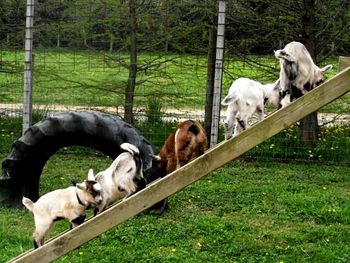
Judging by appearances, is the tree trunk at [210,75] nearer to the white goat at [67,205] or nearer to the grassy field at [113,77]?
the grassy field at [113,77]

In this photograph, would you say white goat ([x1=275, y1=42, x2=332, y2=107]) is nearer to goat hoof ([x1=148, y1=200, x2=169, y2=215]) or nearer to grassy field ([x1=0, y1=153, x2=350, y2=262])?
grassy field ([x1=0, y1=153, x2=350, y2=262])

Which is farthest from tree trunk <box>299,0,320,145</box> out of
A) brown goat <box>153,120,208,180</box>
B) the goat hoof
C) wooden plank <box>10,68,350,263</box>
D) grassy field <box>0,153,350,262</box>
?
wooden plank <box>10,68,350,263</box>

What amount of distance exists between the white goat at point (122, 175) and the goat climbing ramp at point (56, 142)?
147 cm

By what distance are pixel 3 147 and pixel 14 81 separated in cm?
125

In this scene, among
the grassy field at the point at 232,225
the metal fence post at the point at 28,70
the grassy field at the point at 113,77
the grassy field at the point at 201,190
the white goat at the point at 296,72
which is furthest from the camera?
the grassy field at the point at 113,77

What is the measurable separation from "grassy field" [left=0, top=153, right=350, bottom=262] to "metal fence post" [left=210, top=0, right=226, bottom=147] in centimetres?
55

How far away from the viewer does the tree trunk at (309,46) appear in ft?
29.5

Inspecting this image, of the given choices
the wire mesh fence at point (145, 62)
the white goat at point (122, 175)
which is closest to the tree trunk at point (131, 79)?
the wire mesh fence at point (145, 62)

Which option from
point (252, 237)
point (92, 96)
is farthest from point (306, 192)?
point (92, 96)

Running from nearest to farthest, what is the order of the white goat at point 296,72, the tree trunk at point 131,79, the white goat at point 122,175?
the white goat at point 122,175, the white goat at point 296,72, the tree trunk at point 131,79

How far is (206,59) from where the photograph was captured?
9.56 metres

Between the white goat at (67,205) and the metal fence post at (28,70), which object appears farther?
the metal fence post at (28,70)

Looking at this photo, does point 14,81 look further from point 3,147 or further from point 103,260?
point 103,260

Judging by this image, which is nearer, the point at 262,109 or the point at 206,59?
the point at 262,109
